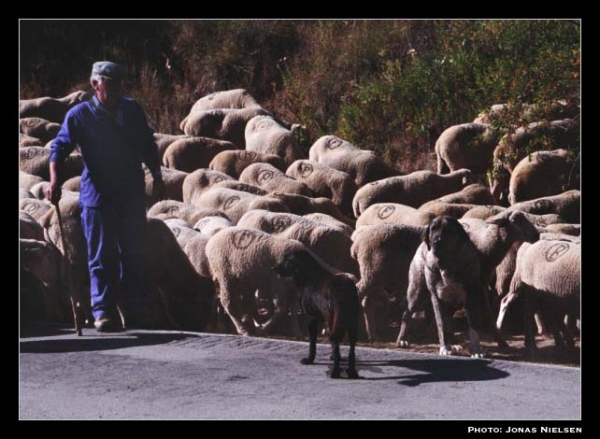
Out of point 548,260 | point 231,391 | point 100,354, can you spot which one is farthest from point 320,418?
point 548,260

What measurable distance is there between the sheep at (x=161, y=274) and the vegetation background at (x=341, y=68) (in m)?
4.75

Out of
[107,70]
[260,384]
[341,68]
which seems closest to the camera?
[260,384]

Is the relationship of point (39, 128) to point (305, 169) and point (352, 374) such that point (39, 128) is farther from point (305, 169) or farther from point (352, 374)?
point (352, 374)

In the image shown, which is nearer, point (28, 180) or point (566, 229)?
point (566, 229)

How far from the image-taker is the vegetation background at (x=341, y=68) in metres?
19.0

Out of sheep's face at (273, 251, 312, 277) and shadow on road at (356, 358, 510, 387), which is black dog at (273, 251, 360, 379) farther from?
shadow on road at (356, 358, 510, 387)

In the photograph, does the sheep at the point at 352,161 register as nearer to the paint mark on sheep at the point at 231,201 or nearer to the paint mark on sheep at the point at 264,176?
the paint mark on sheep at the point at 264,176

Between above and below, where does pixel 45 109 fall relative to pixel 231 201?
above

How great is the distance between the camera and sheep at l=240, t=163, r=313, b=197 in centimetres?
1742

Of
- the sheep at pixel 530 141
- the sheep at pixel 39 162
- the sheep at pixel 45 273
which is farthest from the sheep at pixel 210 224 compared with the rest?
the sheep at pixel 530 141

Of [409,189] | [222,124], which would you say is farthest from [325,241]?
[222,124]

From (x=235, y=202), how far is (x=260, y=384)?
26.6 feet

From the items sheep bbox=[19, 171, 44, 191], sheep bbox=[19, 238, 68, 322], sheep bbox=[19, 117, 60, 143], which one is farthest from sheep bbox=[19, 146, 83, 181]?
sheep bbox=[19, 238, 68, 322]

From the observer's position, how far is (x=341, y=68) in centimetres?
2502
